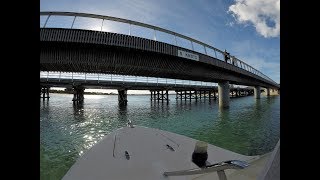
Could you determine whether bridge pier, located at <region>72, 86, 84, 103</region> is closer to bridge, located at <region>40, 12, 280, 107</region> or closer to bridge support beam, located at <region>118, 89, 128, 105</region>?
bridge support beam, located at <region>118, 89, 128, 105</region>

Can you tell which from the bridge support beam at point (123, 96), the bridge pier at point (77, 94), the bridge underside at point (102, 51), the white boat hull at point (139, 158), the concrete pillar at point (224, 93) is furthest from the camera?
the bridge support beam at point (123, 96)

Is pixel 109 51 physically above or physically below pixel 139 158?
above

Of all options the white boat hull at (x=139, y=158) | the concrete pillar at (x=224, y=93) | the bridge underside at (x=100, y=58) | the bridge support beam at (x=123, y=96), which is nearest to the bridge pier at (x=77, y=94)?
the bridge support beam at (x=123, y=96)

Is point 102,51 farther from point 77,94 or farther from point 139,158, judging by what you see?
point 77,94

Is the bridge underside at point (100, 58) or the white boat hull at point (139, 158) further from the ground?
the bridge underside at point (100, 58)

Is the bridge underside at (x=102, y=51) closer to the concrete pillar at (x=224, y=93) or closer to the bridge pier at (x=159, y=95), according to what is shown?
the concrete pillar at (x=224, y=93)

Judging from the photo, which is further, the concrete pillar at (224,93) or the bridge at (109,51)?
the concrete pillar at (224,93)

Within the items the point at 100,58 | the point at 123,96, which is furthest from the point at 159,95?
the point at 100,58

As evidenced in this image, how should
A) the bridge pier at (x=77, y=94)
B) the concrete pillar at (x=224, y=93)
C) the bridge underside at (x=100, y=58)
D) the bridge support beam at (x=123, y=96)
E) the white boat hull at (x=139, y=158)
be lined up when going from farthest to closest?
the bridge support beam at (x=123, y=96), the bridge pier at (x=77, y=94), the concrete pillar at (x=224, y=93), the bridge underside at (x=100, y=58), the white boat hull at (x=139, y=158)
